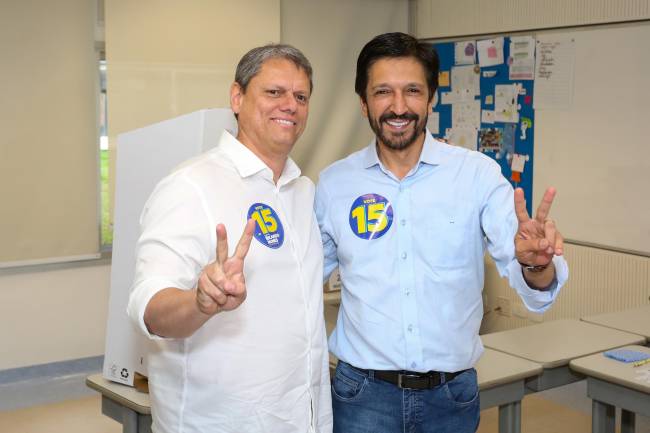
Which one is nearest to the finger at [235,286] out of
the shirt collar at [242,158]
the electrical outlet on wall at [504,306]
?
the shirt collar at [242,158]

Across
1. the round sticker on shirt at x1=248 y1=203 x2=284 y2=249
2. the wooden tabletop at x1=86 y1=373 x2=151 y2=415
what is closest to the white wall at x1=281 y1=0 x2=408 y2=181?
Result: the wooden tabletop at x1=86 y1=373 x2=151 y2=415

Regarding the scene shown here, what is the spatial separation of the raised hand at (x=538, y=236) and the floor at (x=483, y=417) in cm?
254

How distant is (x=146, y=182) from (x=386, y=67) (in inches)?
32.5

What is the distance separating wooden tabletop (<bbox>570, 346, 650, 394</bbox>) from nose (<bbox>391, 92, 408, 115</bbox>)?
4.67ft

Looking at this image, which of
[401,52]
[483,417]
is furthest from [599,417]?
[401,52]

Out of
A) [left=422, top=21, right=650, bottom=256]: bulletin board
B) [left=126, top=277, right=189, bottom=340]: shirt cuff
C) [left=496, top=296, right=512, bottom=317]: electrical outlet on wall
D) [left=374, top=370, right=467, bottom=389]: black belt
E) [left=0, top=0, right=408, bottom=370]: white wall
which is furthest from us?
[left=496, top=296, right=512, bottom=317]: electrical outlet on wall

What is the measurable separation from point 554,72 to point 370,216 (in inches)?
125

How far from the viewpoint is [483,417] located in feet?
14.3

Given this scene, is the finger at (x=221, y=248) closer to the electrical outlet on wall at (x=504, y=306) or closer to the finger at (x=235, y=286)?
the finger at (x=235, y=286)

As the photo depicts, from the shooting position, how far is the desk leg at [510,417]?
313 centimetres

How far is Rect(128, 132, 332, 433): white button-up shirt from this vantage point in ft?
5.68

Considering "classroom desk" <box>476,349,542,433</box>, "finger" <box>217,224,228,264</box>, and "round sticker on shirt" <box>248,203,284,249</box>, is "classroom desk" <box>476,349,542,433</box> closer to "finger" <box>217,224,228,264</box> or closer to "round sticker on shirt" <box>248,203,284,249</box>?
"round sticker on shirt" <box>248,203,284,249</box>

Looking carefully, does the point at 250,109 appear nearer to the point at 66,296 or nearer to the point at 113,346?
the point at 113,346

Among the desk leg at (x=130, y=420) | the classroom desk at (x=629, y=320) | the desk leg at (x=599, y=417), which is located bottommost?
the desk leg at (x=599, y=417)
